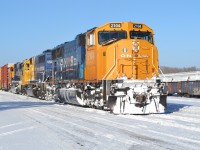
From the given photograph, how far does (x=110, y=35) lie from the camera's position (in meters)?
14.2

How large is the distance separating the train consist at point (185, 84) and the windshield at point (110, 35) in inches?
561

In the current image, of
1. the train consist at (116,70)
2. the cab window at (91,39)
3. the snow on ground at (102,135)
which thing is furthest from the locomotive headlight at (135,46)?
the snow on ground at (102,135)

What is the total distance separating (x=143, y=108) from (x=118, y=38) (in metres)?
3.26

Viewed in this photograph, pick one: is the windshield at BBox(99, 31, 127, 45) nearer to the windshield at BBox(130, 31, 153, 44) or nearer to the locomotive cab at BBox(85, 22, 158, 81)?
the locomotive cab at BBox(85, 22, 158, 81)

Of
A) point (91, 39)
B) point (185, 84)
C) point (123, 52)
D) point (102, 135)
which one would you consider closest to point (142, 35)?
point (123, 52)

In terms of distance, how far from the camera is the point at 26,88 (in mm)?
33000

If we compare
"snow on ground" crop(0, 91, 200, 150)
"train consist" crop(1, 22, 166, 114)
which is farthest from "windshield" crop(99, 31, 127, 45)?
"snow on ground" crop(0, 91, 200, 150)

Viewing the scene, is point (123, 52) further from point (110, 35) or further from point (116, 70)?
point (110, 35)

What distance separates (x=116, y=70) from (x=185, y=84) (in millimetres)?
18804

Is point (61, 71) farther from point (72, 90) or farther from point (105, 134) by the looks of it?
point (105, 134)

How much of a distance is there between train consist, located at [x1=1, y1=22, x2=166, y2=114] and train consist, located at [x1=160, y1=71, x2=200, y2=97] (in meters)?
12.5

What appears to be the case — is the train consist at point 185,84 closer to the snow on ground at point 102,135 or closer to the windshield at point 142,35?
the windshield at point 142,35

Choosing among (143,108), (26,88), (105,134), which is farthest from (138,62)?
(26,88)

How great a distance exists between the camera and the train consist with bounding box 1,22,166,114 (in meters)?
12.3
